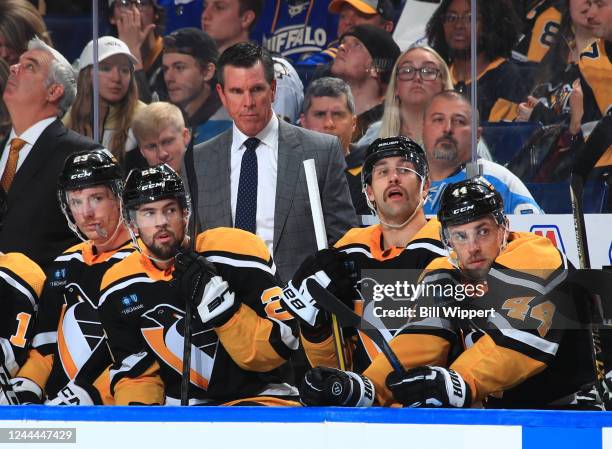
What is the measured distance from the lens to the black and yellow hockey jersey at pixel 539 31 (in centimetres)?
390

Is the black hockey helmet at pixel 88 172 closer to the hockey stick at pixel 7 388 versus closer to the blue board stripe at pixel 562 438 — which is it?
the hockey stick at pixel 7 388

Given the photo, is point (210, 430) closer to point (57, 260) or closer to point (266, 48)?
point (57, 260)

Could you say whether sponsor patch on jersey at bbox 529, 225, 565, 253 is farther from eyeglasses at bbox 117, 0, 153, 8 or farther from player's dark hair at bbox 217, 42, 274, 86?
eyeglasses at bbox 117, 0, 153, 8

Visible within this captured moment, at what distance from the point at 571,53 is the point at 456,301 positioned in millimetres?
1389

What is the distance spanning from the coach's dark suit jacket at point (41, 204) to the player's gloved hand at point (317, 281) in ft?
4.00

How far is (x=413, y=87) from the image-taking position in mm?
3963

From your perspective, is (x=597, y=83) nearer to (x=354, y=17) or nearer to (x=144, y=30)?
(x=354, y=17)

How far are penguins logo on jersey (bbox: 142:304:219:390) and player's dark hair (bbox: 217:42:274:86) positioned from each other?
101 centimetres

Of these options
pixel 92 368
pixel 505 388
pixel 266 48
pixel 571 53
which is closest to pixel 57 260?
pixel 92 368

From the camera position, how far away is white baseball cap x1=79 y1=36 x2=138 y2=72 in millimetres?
4129

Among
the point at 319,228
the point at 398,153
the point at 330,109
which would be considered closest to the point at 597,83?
the point at 330,109

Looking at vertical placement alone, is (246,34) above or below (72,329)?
above

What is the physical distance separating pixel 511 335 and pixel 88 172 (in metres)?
1.38

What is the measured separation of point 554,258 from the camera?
2.78m
